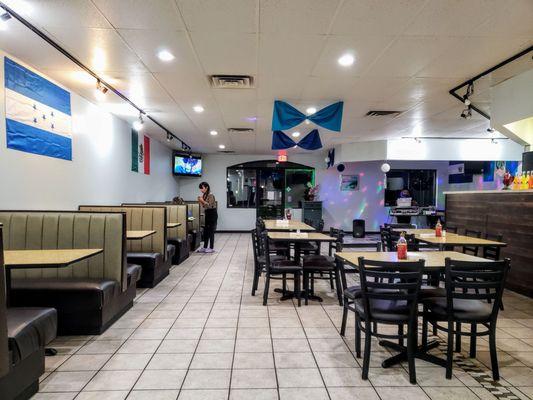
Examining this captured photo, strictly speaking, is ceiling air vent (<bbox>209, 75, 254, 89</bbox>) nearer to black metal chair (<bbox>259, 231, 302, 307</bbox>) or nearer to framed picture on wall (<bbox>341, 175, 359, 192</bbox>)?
black metal chair (<bbox>259, 231, 302, 307</bbox>)

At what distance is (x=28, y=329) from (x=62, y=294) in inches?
46.2

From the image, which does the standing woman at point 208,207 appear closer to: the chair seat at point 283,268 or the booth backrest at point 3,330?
the chair seat at point 283,268

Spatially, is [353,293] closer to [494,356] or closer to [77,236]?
[494,356]

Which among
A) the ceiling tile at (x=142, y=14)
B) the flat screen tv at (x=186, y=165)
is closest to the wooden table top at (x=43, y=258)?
the ceiling tile at (x=142, y=14)

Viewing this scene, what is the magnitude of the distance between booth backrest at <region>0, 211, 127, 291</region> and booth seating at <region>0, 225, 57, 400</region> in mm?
1208

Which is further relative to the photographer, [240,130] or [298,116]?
[240,130]

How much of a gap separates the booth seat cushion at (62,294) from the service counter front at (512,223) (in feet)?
19.6

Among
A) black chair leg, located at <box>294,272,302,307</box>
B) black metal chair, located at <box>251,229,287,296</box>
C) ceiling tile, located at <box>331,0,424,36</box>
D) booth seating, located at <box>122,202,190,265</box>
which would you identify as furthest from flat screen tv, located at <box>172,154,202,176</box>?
ceiling tile, located at <box>331,0,424,36</box>

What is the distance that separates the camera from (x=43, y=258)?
2963mm

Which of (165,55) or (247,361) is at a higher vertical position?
(165,55)

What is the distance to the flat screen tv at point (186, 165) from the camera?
11.9 metres

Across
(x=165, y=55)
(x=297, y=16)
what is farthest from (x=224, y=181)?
(x=297, y=16)

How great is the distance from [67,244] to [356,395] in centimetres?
347

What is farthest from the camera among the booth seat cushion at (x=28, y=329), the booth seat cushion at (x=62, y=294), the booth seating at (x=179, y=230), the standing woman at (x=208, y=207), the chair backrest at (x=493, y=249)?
the standing woman at (x=208, y=207)
